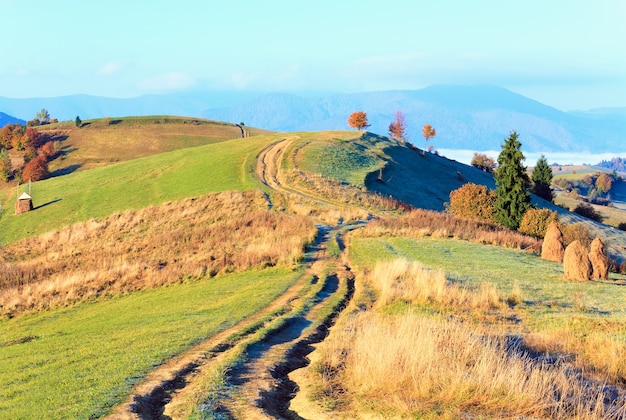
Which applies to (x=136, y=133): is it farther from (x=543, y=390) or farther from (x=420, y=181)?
(x=543, y=390)

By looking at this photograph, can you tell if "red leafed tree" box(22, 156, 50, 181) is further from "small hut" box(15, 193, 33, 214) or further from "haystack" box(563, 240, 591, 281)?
"haystack" box(563, 240, 591, 281)

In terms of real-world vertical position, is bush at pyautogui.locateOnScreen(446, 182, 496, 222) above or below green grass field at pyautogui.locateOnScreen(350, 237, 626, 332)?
above

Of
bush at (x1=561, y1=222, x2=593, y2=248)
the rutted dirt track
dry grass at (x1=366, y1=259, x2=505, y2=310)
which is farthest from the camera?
bush at (x1=561, y1=222, x2=593, y2=248)

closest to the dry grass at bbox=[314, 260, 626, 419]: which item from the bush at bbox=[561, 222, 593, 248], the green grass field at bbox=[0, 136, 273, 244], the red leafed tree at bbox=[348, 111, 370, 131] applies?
the bush at bbox=[561, 222, 593, 248]

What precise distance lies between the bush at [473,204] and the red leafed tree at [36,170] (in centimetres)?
7880

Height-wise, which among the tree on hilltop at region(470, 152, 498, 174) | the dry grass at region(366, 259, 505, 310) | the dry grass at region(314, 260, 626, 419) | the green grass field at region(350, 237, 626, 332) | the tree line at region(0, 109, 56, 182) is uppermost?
the tree line at region(0, 109, 56, 182)

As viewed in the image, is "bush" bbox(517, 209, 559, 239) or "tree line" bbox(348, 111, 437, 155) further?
"tree line" bbox(348, 111, 437, 155)

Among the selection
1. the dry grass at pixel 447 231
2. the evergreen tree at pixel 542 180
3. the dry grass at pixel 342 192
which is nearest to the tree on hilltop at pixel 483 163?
the evergreen tree at pixel 542 180

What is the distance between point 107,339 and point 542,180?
110m

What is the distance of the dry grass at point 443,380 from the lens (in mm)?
9297

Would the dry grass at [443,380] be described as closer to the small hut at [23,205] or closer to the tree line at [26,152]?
the small hut at [23,205]

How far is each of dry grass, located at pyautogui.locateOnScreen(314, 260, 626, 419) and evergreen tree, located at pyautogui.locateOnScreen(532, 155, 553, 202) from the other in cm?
9765

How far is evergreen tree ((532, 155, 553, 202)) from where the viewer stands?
104531 mm

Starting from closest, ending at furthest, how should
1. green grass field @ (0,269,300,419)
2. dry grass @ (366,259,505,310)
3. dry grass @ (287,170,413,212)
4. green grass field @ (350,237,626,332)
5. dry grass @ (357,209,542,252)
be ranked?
green grass field @ (0,269,300,419)
green grass field @ (350,237,626,332)
dry grass @ (366,259,505,310)
dry grass @ (357,209,542,252)
dry grass @ (287,170,413,212)
